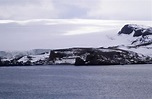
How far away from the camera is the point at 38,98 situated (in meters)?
71.8

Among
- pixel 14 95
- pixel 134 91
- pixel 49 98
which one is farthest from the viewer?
pixel 134 91

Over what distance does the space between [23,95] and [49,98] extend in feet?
23.4

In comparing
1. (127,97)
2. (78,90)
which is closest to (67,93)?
(78,90)

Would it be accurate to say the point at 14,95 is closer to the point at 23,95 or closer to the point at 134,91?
the point at 23,95

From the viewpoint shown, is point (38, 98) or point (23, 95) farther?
point (23, 95)

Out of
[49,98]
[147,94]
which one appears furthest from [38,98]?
[147,94]

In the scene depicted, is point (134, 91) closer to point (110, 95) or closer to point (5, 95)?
point (110, 95)

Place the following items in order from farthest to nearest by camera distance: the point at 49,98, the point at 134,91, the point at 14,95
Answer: the point at 134,91
the point at 14,95
the point at 49,98

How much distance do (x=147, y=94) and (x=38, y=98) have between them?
1963 cm

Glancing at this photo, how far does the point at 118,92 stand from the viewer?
79.6 m

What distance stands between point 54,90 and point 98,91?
9.05m

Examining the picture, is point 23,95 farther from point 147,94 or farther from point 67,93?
point 147,94

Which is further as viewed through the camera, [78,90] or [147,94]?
[78,90]

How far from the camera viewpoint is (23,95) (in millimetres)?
76562
